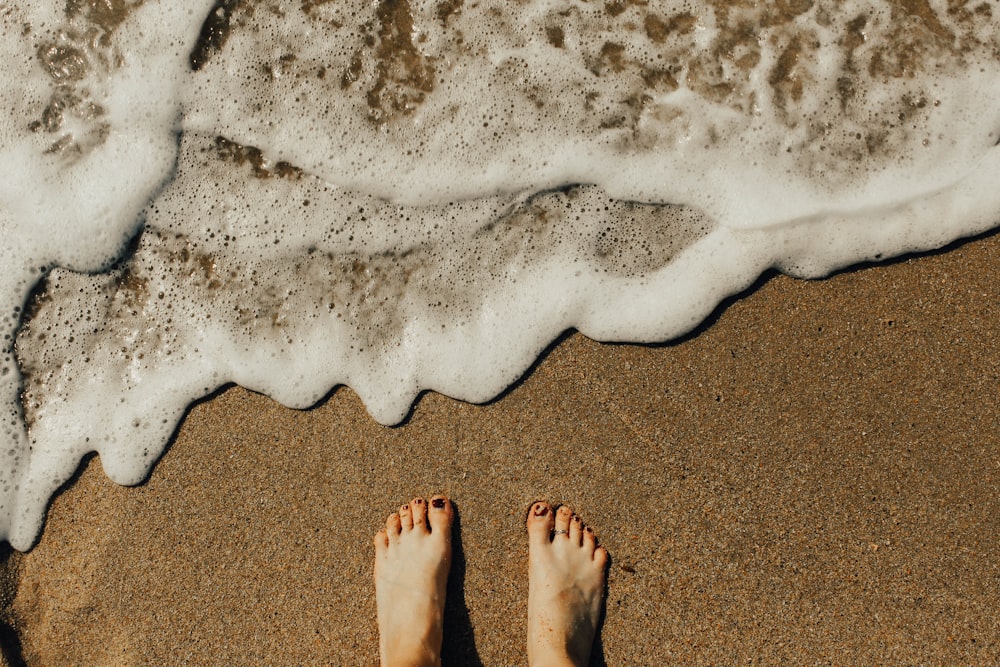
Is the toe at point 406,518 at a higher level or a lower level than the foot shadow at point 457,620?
higher

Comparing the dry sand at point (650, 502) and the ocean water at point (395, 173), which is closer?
the dry sand at point (650, 502)

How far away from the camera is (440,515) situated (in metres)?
1.96

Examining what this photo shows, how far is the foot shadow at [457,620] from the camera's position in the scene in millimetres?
1989

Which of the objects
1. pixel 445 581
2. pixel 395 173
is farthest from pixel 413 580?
pixel 395 173

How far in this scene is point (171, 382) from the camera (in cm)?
206

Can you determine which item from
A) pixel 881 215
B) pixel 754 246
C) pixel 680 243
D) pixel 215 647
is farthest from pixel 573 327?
pixel 215 647

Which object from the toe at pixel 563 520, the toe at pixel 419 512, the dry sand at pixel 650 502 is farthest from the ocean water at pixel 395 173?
the toe at pixel 563 520

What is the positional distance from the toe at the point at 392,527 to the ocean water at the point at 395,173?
38 cm

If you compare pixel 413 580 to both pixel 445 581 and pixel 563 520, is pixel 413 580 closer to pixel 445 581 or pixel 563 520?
pixel 445 581

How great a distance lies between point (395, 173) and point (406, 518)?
1.16 metres

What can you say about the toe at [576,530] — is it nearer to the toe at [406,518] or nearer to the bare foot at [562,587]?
the bare foot at [562,587]

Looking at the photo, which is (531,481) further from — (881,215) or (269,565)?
(881,215)

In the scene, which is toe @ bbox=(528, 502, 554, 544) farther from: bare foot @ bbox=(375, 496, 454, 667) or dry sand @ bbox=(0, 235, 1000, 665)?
bare foot @ bbox=(375, 496, 454, 667)

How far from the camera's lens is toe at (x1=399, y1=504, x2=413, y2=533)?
1971mm
